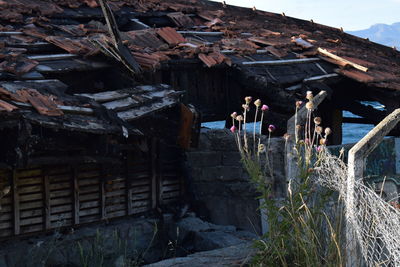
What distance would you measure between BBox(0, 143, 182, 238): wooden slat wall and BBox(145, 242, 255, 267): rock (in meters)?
2.01

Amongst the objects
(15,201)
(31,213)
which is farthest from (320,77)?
(15,201)

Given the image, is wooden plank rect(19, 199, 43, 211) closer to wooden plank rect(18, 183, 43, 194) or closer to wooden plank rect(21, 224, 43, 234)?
wooden plank rect(18, 183, 43, 194)

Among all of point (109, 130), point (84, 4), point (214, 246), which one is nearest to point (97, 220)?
point (214, 246)

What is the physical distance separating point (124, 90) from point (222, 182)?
2.29m

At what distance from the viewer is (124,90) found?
810cm

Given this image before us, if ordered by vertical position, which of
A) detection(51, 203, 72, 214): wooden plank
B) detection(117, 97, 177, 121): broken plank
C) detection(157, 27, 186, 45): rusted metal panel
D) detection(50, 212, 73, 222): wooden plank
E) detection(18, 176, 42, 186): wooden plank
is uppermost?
detection(157, 27, 186, 45): rusted metal panel

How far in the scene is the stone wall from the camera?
30.7 ft

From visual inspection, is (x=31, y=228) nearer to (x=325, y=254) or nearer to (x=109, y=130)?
(x=109, y=130)

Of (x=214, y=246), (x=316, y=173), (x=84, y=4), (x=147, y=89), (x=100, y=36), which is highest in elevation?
(x=84, y=4)

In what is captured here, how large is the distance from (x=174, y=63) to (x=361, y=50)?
516 cm

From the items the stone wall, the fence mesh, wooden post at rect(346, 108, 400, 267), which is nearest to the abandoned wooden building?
the stone wall

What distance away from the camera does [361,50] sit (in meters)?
13.0

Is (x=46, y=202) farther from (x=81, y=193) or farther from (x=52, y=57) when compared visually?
(x=52, y=57)

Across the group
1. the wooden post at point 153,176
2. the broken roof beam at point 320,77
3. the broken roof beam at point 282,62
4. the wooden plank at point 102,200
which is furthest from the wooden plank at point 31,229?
the broken roof beam at point 320,77
